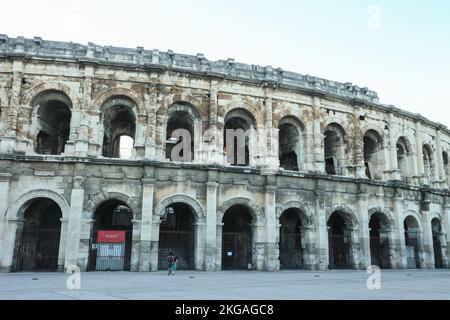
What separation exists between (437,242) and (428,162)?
5.04 metres

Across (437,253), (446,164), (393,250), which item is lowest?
(437,253)

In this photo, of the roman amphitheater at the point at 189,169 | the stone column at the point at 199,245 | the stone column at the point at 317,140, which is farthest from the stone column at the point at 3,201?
the stone column at the point at 317,140

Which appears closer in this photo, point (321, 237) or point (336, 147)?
point (321, 237)

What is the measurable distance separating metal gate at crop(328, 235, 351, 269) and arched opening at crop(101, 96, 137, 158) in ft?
39.3

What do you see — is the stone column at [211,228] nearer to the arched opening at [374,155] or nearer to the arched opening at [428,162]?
the arched opening at [374,155]

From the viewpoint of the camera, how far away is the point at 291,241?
64.3ft

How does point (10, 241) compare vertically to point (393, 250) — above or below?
above

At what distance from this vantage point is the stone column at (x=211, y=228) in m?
15.9

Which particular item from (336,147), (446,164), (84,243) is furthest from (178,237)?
(446,164)

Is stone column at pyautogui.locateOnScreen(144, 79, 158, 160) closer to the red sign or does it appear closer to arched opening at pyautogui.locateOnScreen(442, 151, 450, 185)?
the red sign

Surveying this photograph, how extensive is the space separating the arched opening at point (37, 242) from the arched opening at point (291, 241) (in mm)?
10711

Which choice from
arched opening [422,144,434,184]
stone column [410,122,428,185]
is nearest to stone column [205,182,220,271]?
stone column [410,122,428,185]

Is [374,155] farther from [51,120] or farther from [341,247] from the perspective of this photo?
[51,120]

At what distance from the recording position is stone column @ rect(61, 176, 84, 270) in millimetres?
14750
